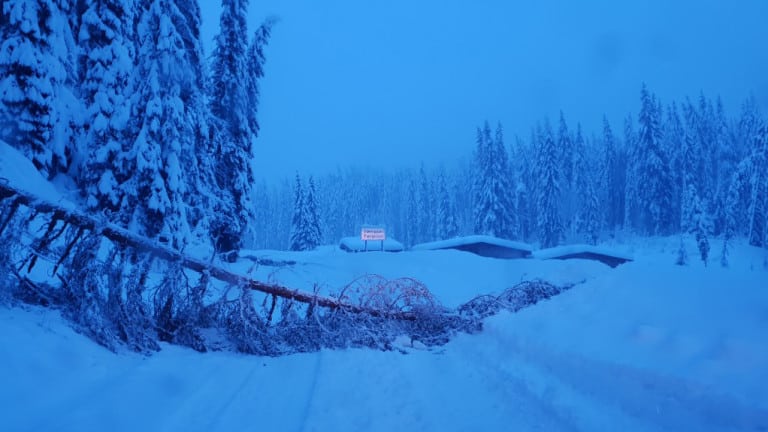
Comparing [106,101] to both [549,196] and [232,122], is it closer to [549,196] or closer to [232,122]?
[232,122]

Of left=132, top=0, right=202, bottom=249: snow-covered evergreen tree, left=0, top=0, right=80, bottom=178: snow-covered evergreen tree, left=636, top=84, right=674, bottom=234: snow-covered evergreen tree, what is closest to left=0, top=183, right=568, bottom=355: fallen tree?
left=132, top=0, right=202, bottom=249: snow-covered evergreen tree

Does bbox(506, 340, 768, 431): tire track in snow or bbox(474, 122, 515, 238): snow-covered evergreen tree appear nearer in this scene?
bbox(506, 340, 768, 431): tire track in snow

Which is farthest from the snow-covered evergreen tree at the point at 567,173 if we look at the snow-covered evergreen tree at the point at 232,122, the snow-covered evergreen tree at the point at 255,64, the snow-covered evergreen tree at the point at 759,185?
the snow-covered evergreen tree at the point at 232,122

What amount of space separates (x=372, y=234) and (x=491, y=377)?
22894 mm

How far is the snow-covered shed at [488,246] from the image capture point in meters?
28.0

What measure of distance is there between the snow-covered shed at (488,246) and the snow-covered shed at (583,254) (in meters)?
1.64

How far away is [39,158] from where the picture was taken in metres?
11.8

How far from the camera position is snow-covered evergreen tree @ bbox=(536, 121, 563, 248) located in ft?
168

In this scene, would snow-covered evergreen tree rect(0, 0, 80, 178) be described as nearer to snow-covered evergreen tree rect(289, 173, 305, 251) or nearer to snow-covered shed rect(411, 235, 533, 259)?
snow-covered shed rect(411, 235, 533, 259)

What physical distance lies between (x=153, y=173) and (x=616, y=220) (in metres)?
69.0

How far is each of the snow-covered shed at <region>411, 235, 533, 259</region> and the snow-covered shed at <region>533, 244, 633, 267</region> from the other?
1.64 meters

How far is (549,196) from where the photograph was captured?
5119 cm

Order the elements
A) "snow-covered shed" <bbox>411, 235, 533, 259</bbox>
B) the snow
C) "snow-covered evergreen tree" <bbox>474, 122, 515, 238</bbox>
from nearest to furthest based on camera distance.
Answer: the snow, "snow-covered shed" <bbox>411, 235, 533, 259</bbox>, "snow-covered evergreen tree" <bbox>474, 122, 515, 238</bbox>

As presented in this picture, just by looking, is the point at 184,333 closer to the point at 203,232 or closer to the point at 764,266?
the point at 203,232
